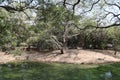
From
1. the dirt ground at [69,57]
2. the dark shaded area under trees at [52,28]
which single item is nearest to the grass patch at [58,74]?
the dark shaded area under trees at [52,28]

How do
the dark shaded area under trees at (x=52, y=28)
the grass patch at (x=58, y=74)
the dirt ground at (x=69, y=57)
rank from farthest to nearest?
the dirt ground at (x=69, y=57) < the grass patch at (x=58, y=74) < the dark shaded area under trees at (x=52, y=28)

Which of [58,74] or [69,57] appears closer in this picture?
[58,74]

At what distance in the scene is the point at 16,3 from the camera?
12.7m

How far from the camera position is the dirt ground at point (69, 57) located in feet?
94.9

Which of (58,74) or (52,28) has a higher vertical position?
(52,28)

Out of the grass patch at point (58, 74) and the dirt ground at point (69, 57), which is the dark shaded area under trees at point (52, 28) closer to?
the dirt ground at point (69, 57)

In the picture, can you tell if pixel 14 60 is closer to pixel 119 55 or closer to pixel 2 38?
pixel 119 55

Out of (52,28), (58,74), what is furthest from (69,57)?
(58,74)

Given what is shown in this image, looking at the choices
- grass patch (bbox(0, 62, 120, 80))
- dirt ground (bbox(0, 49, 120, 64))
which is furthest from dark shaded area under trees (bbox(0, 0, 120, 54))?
grass patch (bbox(0, 62, 120, 80))

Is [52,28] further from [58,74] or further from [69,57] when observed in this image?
[58,74]

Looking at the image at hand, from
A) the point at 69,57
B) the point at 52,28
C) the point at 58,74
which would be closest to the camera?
the point at 58,74

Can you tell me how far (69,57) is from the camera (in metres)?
30.0

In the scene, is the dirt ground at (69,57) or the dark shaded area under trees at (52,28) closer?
the dark shaded area under trees at (52,28)

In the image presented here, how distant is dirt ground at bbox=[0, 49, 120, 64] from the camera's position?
94.9ft
